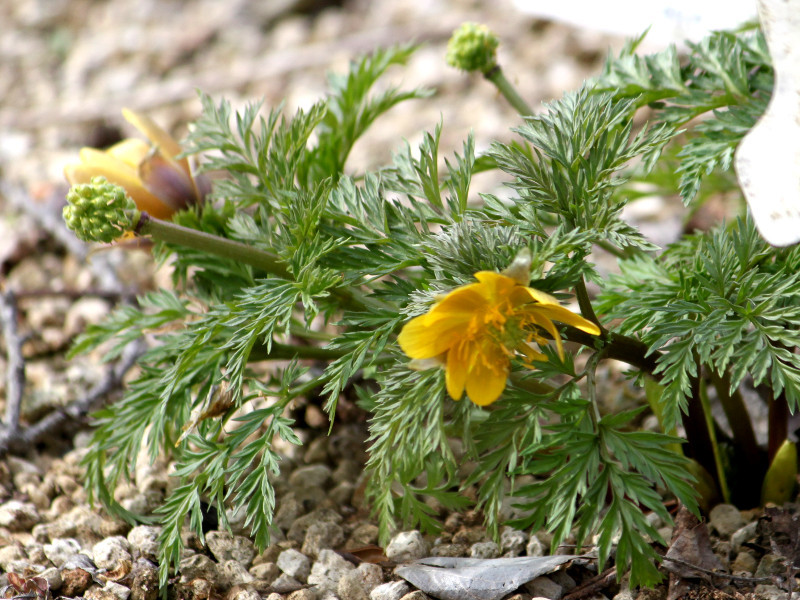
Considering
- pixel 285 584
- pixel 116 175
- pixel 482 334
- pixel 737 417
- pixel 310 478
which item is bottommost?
pixel 285 584

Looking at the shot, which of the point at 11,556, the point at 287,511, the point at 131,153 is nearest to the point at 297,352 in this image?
the point at 287,511

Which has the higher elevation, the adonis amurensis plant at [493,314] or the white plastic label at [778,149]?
the white plastic label at [778,149]

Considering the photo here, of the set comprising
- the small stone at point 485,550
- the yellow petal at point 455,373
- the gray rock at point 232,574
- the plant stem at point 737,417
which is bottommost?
the gray rock at point 232,574

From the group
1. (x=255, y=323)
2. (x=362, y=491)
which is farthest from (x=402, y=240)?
(x=362, y=491)

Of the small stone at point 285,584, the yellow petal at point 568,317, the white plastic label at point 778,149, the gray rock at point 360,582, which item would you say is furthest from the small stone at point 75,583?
the white plastic label at point 778,149

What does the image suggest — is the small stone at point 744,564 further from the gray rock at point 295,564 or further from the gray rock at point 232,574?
the gray rock at point 232,574

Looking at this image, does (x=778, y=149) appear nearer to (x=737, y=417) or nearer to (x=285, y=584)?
(x=737, y=417)
